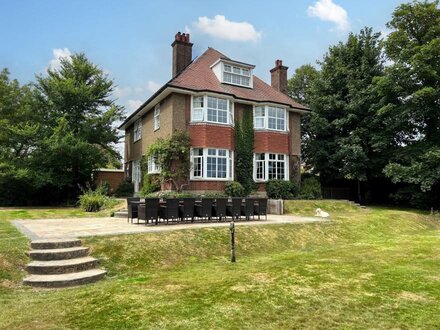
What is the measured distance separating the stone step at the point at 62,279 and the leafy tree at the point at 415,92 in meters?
21.0

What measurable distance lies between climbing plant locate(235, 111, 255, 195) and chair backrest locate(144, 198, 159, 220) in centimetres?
1040

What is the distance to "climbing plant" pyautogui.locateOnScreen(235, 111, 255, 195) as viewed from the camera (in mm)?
21141

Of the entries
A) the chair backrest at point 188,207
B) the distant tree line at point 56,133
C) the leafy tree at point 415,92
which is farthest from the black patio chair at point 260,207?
the distant tree line at point 56,133

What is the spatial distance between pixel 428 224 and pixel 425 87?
9320 mm

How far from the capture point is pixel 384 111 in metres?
22.7

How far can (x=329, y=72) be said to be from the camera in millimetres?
28016

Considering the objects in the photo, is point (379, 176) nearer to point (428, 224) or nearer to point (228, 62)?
point (428, 224)

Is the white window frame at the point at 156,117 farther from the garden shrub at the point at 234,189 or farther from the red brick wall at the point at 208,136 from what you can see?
the garden shrub at the point at 234,189

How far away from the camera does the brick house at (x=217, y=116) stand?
19.8 meters

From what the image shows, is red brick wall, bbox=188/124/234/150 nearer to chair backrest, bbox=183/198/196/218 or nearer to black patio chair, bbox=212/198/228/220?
black patio chair, bbox=212/198/228/220

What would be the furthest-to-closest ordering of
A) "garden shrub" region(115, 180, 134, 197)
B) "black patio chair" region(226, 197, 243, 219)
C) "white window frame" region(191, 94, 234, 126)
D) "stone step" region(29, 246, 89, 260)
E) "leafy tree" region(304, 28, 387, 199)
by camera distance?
"garden shrub" region(115, 180, 134, 197), "leafy tree" region(304, 28, 387, 199), "white window frame" region(191, 94, 234, 126), "black patio chair" region(226, 197, 243, 219), "stone step" region(29, 246, 89, 260)

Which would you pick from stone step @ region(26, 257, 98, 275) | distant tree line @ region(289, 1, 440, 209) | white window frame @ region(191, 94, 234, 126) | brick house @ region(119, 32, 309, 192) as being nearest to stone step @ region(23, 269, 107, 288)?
stone step @ region(26, 257, 98, 275)

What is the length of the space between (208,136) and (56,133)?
11081 mm

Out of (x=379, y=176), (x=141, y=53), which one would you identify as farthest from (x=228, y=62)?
(x=379, y=176)
